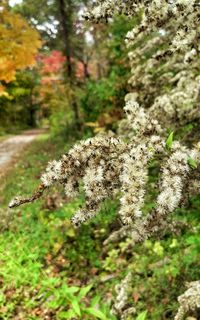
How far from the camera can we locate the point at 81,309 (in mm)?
5539

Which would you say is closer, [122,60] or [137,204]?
[137,204]

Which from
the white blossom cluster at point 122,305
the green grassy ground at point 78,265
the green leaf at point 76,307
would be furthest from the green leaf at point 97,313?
the white blossom cluster at point 122,305

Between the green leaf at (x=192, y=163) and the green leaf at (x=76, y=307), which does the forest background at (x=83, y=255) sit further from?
the green leaf at (x=192, y=163)

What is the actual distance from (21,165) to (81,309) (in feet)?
45.7

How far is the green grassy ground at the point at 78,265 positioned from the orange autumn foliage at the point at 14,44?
789 cm

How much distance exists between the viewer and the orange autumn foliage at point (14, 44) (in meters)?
18.0

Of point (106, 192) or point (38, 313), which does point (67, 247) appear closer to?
point (38, 313)

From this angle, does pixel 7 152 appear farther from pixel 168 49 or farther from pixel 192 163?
pixel 192 163

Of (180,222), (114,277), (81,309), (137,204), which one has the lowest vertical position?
(114,277)

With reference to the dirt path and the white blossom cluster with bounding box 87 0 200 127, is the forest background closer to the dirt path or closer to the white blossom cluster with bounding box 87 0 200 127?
the white blossom cluster with bounding box 87 0 200 127

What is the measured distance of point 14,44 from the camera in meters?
18.4

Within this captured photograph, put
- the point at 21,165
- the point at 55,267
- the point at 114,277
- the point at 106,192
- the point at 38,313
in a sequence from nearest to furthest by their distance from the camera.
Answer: the point at 106,192 → the point at 38,313 → the point at 114,277 → the point at 55,267 → the point at 21,165

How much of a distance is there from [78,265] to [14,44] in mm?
11793

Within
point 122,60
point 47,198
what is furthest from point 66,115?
point 47,198
